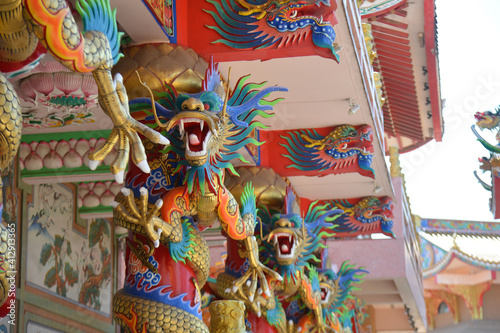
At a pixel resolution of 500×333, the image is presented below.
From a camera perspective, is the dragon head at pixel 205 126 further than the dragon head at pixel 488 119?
No

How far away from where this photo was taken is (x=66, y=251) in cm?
658

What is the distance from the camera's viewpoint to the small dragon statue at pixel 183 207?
4.38 m

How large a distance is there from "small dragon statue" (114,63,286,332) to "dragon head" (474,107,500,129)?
931cm

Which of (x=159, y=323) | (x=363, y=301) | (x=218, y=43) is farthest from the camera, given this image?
(x=363, y=301)

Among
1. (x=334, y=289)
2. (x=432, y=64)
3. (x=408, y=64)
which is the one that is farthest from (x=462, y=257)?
(x=334, y=289)

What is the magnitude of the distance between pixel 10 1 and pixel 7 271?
0.96m

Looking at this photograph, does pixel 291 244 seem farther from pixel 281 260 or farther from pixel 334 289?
pixel 334 289

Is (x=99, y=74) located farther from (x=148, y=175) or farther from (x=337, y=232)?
(x=337, y=232)

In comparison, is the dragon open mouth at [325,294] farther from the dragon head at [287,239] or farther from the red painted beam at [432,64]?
the red painted beam at [432,64]

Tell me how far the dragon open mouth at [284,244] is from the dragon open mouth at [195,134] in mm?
2543

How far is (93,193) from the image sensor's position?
6.90 metres

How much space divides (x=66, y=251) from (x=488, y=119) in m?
8.84

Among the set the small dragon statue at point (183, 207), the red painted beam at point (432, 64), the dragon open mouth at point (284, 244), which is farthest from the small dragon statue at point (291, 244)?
the red painted beam at point (432, 64)

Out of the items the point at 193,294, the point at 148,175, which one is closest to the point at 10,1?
the point at 148,175
